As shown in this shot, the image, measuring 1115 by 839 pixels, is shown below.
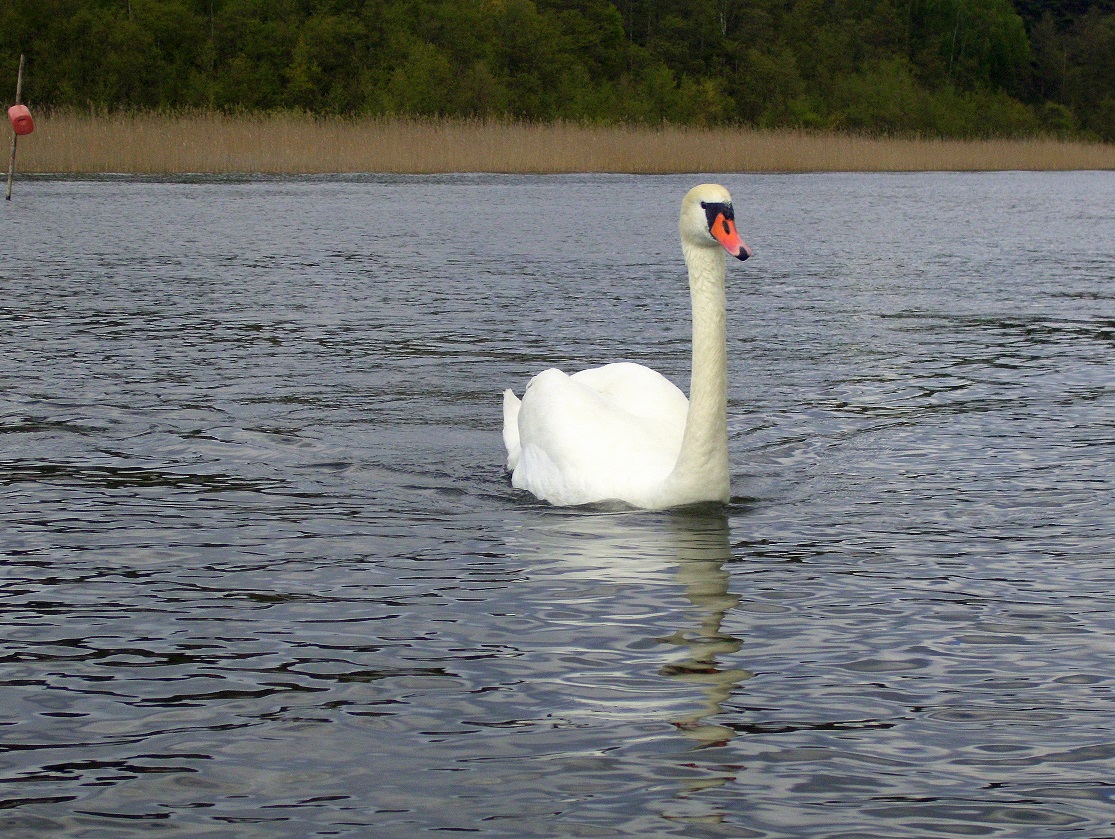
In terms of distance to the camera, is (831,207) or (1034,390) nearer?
(1034,390)

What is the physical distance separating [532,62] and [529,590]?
5808 centimetres

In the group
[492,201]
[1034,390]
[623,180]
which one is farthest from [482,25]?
[1034,390]

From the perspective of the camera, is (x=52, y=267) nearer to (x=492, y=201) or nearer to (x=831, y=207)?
(x=492, y=201)

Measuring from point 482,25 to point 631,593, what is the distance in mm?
58816

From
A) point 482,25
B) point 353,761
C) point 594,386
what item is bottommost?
point 353,761

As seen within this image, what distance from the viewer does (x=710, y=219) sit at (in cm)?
627

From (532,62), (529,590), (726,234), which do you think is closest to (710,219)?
(726,234)

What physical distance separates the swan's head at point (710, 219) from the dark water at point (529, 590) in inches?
42.4

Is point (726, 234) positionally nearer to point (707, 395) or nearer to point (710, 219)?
point (710, 219)

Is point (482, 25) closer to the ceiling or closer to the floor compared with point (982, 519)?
closer to the ceiling

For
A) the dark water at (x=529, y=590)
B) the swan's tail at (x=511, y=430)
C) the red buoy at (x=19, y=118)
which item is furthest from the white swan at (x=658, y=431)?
the red buoy at (x=19, y=118)

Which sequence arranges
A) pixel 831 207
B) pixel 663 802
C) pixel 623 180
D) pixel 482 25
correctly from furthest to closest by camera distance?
pixel 482 25, pixel 623 180, pixel 831 207, pixel 663 802

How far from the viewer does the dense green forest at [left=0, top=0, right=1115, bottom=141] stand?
53.0 metres

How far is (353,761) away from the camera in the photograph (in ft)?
12.5
